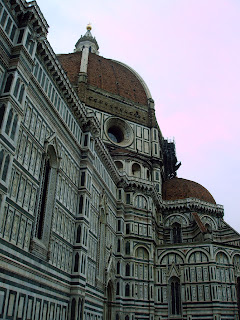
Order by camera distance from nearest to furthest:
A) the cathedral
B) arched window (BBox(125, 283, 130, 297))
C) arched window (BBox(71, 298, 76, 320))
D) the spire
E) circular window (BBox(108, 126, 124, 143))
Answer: the cathedral
arched window (BBox(71, 298, 76, 320))
arched window (BBox(125, 283, 130, 297))
circular window (BBox(108, 126, 124, 143))
the spire

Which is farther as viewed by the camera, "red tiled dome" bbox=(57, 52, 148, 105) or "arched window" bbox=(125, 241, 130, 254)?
"red tiled dome" bbox=(57, 52, 148, 105)

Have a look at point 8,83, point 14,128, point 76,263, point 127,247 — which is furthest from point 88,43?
point 14,128

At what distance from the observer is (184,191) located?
138 feet

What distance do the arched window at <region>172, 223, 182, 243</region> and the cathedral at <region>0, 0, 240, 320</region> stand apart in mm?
122

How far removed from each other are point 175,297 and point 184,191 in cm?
1321

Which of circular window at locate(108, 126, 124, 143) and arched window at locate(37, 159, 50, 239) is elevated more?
circular window at locate(108, 126, 124, 143)

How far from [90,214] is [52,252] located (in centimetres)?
693

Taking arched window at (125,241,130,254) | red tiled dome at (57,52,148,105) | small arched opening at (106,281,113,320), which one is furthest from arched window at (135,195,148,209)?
red tiled dome at (57,52,148,105)

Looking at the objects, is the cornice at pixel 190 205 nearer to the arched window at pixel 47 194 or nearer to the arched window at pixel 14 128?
the arched window at pixel 47 194

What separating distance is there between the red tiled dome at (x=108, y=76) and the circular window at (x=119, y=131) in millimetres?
5049

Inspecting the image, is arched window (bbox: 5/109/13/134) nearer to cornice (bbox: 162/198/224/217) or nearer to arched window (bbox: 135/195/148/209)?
arched window (bbox: 135/195/148/209)

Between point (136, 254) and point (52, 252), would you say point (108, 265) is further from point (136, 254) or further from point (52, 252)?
point (52, 252)

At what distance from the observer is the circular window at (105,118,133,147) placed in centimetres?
4188

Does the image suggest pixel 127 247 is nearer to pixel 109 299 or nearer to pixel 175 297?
pixel 109 299
